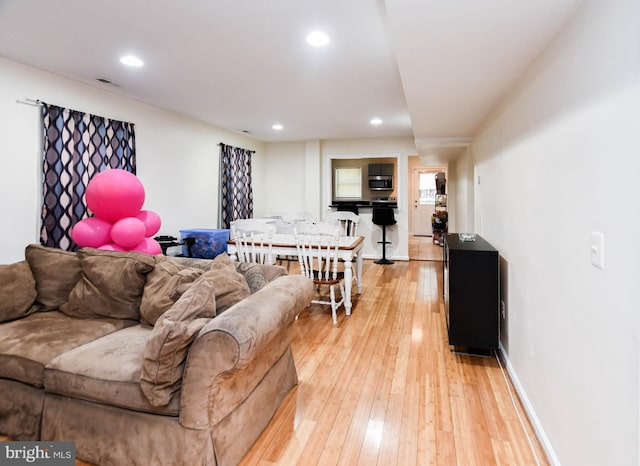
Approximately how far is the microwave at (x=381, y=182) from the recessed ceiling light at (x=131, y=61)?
6.24 m

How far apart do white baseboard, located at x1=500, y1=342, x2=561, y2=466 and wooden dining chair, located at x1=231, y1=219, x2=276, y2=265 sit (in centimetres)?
243

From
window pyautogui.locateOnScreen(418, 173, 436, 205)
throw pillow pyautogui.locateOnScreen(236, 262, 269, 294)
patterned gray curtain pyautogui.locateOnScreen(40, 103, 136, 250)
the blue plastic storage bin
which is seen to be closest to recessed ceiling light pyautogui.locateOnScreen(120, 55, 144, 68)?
patterned gray curtain pyautogui.locateOnScreen(40, 103, 136, 250)

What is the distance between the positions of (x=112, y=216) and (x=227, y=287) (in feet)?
5.68

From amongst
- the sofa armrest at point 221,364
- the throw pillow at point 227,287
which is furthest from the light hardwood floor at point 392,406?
the throw pillow at point 227,287

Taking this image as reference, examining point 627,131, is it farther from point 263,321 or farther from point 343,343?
point 343,343

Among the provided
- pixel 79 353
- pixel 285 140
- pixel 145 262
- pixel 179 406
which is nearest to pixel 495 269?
pixel 179 406

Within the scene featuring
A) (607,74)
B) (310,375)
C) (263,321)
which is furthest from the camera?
(310,375)

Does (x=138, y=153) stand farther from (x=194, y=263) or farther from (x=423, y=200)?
(x=423, y=200)

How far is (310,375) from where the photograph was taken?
100 inches

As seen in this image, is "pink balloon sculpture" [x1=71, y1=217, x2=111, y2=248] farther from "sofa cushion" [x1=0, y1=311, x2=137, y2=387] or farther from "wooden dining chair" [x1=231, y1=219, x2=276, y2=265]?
"wooden dining chair" [x1=231, y1=219, x2=276, y2=265]

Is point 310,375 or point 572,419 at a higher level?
point 572,419

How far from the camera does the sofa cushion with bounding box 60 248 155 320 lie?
91.8 inches

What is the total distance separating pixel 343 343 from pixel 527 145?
208 centimetres

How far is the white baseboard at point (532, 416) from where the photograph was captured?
1664 mm
